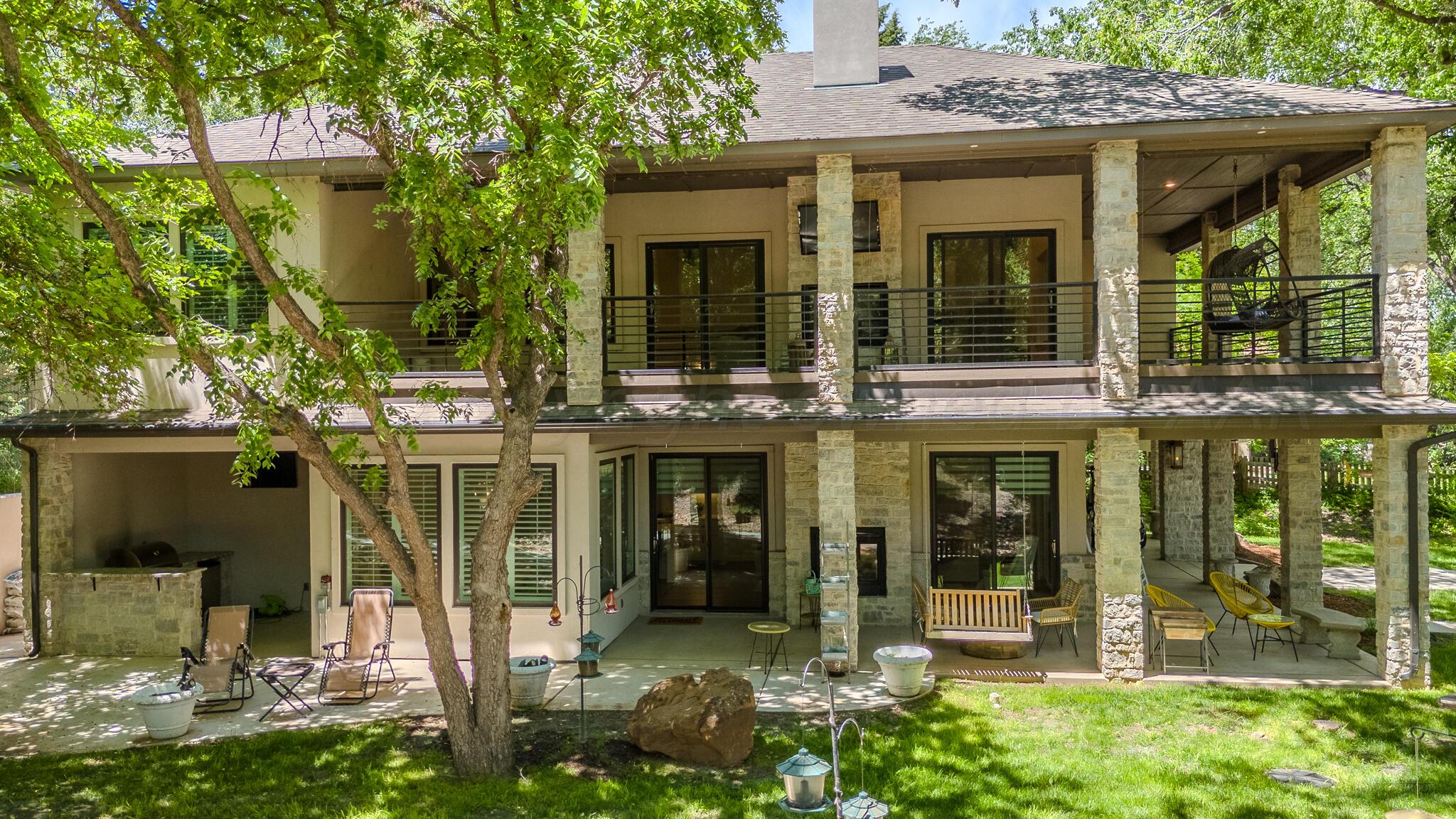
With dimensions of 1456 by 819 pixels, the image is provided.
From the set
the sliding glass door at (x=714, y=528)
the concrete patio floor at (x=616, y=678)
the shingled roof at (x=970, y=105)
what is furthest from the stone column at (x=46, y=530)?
the sliding glass door at (x=714, y=528)

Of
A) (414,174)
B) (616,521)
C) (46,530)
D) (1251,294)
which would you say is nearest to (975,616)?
(616,521)

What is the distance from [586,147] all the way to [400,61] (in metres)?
2.05

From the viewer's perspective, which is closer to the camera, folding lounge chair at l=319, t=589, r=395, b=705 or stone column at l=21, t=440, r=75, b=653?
folding lounge chair at l=319, t=589, r=395, b=705

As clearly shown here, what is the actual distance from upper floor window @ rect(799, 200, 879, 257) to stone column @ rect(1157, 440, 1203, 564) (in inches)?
327

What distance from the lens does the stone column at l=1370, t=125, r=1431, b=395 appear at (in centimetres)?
952

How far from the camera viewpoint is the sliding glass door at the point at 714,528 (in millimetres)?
13617

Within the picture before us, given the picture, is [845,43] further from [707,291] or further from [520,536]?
[520,536]

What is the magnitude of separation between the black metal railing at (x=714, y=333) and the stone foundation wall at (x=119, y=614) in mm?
6545

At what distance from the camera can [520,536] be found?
37.5ft

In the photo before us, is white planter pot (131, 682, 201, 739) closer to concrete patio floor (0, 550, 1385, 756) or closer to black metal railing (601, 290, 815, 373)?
concrete patio floor (0, 550, 1385, 756)

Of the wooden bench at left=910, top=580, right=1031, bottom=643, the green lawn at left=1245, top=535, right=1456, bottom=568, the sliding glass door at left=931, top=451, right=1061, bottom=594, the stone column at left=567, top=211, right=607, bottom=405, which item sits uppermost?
the stone column at left=567, top=211, right=607, bottom=405

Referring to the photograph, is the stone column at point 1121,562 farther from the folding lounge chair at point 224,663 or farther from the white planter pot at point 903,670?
the folding lounge chair at point 224,663

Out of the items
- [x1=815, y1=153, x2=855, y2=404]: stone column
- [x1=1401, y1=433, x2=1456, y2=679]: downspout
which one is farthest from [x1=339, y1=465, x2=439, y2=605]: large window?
[x1=1401, y1=433, x2=1456, y2=679]: downspout

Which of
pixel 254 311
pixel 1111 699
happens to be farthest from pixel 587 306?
pixel 1111 699
